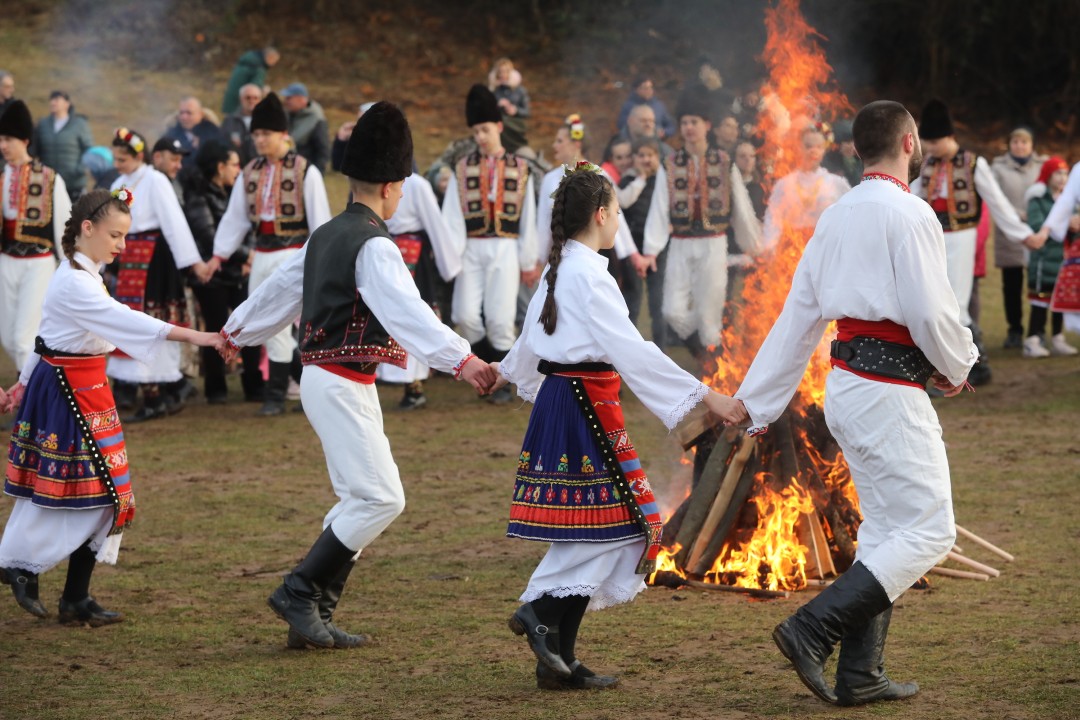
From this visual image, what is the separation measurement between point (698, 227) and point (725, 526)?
5298mm

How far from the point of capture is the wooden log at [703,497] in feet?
21.7

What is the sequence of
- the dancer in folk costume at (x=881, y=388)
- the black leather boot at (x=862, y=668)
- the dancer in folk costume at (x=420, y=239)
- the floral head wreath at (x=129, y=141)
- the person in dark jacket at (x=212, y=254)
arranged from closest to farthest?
1. the dancer in folk costume at (x=881, y=388)
2. the black leather boot at (x=862, y=668)
3. the floral head wreath at (x=129, y=141)
4. the dancer in folk costume at (x=420, y=239)
5. the person in dark jacket at (x=212, y=254)

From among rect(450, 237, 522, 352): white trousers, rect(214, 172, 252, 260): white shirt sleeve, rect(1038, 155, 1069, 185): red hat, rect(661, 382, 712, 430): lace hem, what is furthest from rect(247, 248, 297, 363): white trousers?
rect(1038, 155, 1069, 185): red hat

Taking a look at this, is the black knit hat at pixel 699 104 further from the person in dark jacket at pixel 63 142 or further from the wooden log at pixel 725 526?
the person in dark jacket at pixel 63 142

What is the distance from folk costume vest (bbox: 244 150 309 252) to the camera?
10.6 m

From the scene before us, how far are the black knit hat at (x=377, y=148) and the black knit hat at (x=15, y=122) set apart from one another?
5.53m

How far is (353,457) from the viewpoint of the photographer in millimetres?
5512

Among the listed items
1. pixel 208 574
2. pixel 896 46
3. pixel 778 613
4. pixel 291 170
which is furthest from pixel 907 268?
pixel 896 46

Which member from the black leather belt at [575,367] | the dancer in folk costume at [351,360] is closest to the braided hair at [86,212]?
the dancer in folk costume at [351,360]

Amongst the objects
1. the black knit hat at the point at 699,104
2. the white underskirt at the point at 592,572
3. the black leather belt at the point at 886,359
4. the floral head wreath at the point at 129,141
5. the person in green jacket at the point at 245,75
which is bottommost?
the white underskirt at the point at 592,572

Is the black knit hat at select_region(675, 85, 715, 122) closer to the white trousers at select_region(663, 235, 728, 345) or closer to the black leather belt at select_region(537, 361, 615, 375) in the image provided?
the white trousers at select_region(663, 235, 728, 345)

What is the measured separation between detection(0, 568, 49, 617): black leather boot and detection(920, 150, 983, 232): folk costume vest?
24.7 feet

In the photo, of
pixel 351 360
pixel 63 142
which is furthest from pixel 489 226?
pixel 63 142

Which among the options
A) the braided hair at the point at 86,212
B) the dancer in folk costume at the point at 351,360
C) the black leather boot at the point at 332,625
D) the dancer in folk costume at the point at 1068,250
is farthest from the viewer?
the dancer in folk costume at the point at 1068,250
